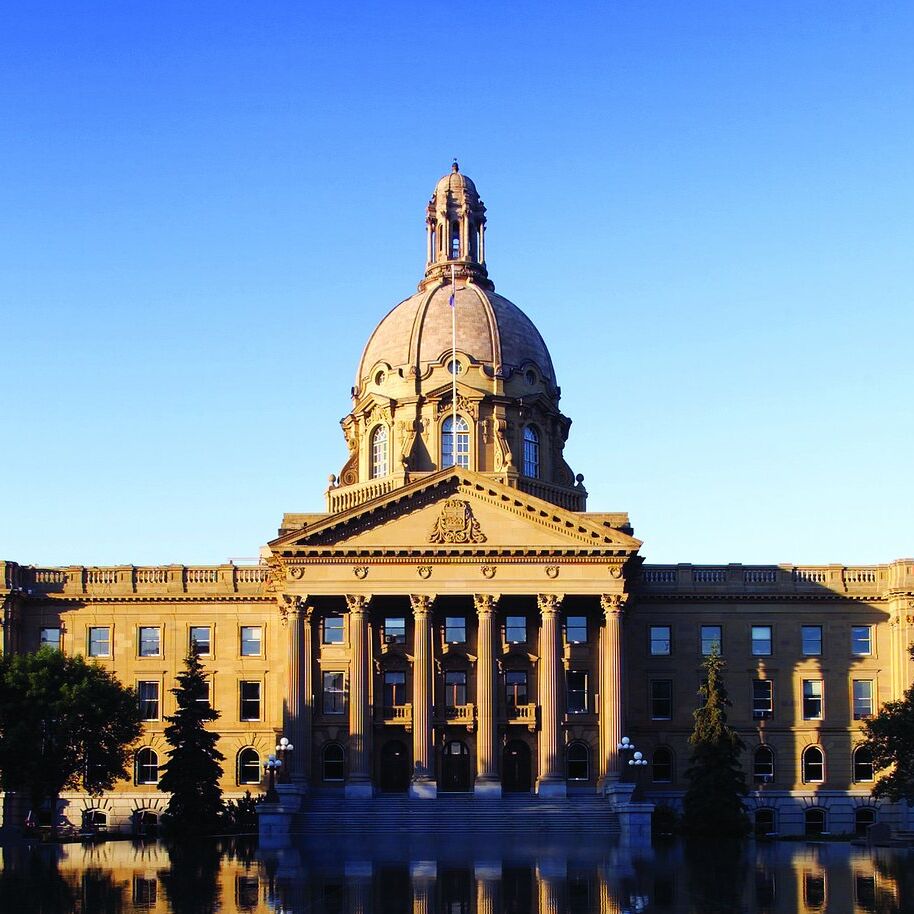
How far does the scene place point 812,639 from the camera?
85625mm

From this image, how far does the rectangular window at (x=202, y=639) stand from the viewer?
85.4 m

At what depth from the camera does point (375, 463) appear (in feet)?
305

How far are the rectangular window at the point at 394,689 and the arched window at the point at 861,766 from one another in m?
25.5

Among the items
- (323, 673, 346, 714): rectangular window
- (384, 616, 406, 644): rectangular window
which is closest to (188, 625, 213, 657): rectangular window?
(323, 673, 346, 714): rectangular window

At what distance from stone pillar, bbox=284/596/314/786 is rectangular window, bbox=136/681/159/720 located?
12.7m

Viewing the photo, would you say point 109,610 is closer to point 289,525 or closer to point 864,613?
point 289,525

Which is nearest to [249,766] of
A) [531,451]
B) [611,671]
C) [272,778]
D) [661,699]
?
[272,778]

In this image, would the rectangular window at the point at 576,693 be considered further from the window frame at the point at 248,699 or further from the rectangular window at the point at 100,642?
the rectangular window at the point at 100,642

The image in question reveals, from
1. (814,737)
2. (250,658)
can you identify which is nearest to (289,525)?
(250,658)

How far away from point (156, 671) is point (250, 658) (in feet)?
17.3

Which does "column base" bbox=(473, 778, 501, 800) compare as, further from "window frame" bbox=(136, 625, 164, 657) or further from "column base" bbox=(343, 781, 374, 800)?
"window frame" bbox=(136, 625, 164, 657)

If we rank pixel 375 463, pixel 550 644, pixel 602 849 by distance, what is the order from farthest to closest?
pixel 375 463 < pixel 550 644 < pixel 602 849

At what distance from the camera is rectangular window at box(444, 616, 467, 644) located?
79.8 m

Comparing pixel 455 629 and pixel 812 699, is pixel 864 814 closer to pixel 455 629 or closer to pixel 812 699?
pixel 812 699
